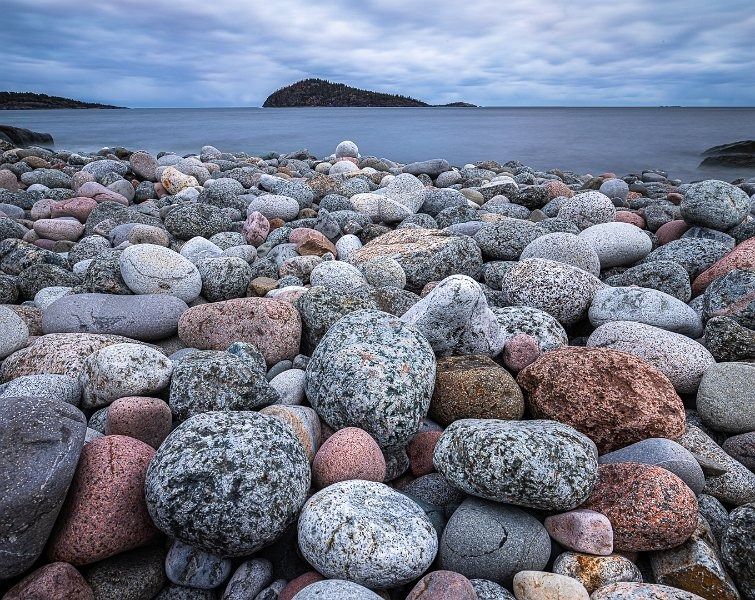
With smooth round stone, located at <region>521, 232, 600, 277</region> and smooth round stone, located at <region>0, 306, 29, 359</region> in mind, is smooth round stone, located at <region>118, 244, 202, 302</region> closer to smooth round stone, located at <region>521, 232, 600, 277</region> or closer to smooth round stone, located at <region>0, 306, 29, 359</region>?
smooth round stone, located at <region>0, 306, 29, 359</region>

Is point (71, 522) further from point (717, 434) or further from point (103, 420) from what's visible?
point (717, 434)

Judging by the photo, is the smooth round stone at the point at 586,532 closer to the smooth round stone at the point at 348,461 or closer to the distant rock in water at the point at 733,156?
the smooth round stone at the point at 348,461

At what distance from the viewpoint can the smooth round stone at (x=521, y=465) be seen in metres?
2.61

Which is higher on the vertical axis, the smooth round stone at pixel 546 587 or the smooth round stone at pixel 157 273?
the smooth round stone at pixel 157 273

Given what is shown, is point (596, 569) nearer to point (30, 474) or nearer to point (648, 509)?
point (648, 509)

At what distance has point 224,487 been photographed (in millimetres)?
2484

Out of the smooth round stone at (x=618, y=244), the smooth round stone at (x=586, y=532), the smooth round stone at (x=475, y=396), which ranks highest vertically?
the smooth round stone at (x=618, y=244)

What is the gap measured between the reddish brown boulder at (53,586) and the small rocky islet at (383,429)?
0.04 ft

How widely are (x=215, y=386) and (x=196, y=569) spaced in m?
1.05

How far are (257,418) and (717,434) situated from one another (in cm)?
308

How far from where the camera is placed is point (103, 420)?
11.0 feet

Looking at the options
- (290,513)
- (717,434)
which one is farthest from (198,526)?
(717,434)

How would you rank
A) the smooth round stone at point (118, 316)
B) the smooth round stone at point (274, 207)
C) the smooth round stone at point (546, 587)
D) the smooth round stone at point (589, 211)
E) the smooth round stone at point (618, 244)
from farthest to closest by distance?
the smooth round stone at point (274, 207) → the smooth round stone at point (589, 211) → the smooth round stone at point (618, 244) → the smooth round stone at point (118, 316) → the smooth round stone at point (546, 587)

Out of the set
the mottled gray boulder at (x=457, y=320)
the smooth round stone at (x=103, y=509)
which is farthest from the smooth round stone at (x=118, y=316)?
the mottled gray boulder at (x=457, y=320)
